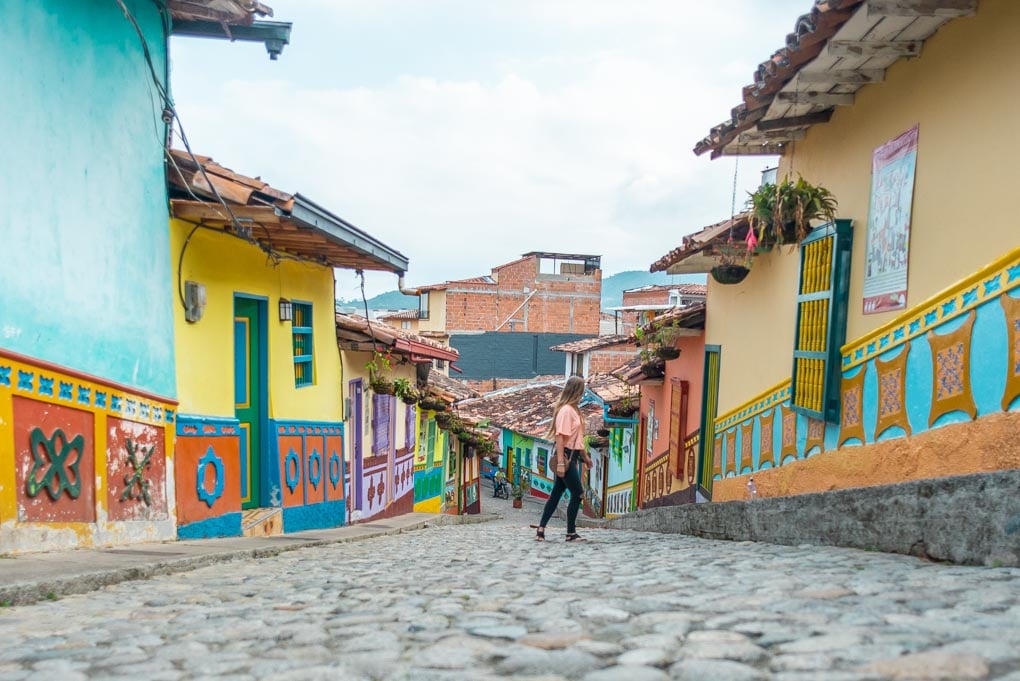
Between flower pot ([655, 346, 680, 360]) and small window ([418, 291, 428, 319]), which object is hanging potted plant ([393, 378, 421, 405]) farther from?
small window ([418, 291, 428, 319])

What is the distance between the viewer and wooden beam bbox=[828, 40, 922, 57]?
673cm

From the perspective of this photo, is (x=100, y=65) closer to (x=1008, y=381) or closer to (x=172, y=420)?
(x=172, y=420)

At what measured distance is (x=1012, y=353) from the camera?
5270mm

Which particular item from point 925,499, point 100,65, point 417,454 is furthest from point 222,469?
point 417,454

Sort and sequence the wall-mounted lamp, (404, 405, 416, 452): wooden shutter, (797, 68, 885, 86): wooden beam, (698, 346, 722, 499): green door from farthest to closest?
1. (404, 405, 416, 452): wooden shutter
2. (698, 346, 722, 499): green door
3. the wall-mounted lamp
4. (797, 68, 885, 86): wooden beam

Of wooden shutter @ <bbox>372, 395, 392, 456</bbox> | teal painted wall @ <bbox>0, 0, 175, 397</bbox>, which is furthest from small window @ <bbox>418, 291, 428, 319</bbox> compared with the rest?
teal painted wall @ <bbox>0, 0, 175, 397</bbox>

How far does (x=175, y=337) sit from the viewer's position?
8547 millimetres

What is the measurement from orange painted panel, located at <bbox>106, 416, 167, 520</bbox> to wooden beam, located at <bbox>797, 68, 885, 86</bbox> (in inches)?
243

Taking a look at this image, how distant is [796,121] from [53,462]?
7003mm

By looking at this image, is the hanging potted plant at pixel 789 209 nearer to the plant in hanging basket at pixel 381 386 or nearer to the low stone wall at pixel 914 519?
the low stone wall at pixel 914 519

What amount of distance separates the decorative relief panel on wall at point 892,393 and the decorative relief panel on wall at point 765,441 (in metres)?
2.89

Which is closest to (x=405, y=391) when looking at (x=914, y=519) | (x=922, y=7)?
(x=914, y=519)

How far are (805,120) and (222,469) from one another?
6.65m

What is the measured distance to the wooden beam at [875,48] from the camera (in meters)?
6.73
